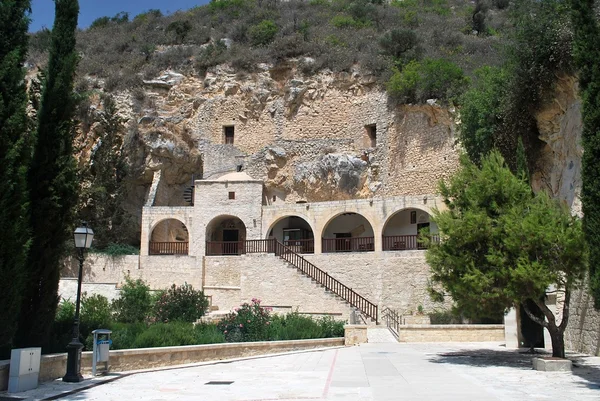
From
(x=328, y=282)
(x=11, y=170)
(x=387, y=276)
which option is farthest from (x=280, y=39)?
(x=11, y=170)

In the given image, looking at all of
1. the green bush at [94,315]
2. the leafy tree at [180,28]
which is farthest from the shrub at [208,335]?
the leafy tree at [180,28]

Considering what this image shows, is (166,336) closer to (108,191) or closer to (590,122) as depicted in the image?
(590,122)

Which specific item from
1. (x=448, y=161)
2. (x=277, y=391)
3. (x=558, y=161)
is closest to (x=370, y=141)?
(x=448, y=161)

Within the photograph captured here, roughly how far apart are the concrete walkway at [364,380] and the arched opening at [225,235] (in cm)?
1470

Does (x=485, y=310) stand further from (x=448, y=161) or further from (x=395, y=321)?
(x=448, y=161)

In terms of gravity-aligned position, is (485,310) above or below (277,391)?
above

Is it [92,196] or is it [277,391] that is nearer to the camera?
[277,391]

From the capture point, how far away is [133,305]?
17891 millimetres

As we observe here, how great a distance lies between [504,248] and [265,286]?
550 inches

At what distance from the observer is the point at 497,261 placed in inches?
441

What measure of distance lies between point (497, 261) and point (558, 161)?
278 inches

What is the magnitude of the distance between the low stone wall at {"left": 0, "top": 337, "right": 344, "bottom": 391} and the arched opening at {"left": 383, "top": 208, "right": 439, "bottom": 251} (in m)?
9.54

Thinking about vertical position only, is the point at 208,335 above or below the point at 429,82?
below

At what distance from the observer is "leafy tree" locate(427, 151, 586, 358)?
36.1ft
